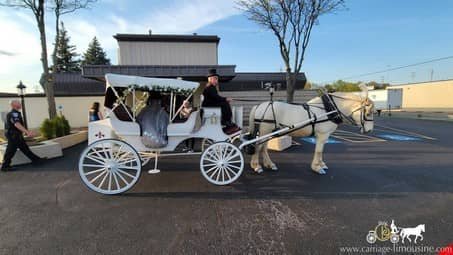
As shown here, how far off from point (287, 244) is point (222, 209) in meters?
1.01

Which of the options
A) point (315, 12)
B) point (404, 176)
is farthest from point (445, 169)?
point (315, 12)

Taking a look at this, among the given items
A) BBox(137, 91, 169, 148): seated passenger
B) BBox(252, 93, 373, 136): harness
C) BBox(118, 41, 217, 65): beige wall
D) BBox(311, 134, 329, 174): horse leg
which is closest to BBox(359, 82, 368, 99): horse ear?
BBox(252, 93, 373, 136): harness

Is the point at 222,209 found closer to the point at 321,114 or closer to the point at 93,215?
the point at 93,215

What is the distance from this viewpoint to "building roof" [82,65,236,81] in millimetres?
8781

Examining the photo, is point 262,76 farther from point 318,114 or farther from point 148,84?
Answer: point 148,84

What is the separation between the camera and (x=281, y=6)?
835 cm

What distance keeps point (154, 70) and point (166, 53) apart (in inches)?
179

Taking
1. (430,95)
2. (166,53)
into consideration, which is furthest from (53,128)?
(430,95)

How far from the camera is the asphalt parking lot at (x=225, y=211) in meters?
2.16

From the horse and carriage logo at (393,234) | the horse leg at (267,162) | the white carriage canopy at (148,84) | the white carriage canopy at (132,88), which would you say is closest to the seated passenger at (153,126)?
the white carriage canopy at (132,88)

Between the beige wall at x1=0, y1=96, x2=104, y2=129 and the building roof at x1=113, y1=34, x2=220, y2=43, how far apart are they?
4.16 metres

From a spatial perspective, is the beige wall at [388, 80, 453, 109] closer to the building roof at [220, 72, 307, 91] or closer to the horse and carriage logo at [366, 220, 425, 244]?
the building roof at [220, 72, 307, 91]

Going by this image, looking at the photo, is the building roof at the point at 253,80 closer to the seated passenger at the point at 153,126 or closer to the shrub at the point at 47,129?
the shrub at the point at 47,129

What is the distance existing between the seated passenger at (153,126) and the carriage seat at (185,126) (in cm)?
11
